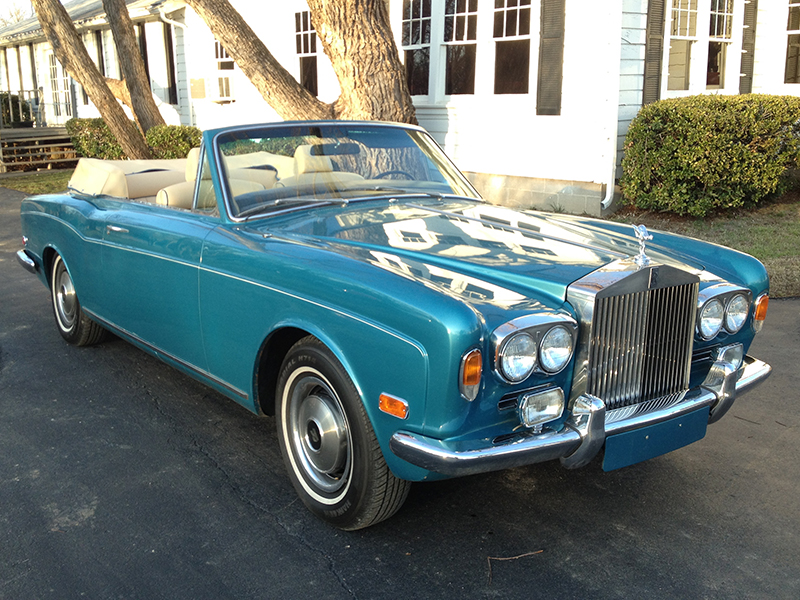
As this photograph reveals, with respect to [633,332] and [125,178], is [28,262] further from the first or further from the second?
[633,332]

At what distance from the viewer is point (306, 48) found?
14.5m

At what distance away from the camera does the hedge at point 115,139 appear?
1500cm

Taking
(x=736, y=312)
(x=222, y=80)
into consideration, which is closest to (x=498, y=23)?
(x=222, y=80)

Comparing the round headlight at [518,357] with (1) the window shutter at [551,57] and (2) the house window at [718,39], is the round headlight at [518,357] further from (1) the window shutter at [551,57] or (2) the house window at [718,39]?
(2) the house window at [718,39]

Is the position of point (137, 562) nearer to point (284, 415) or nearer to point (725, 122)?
point (284, 415)

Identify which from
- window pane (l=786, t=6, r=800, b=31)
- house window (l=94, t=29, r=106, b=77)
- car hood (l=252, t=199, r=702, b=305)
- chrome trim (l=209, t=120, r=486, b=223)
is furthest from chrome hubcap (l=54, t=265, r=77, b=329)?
house window (l=94, t=29, r=106, b=77)

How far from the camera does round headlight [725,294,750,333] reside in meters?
3.18

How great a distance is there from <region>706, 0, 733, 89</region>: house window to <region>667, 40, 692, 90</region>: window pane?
0.36 meters

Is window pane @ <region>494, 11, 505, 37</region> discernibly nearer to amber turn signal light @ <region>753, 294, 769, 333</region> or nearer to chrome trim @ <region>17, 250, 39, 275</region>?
chrome trim @ <region>17, 250, 39, 275</region>

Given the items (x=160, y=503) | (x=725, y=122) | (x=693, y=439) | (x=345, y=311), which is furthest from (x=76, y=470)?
(x=725, y=122)

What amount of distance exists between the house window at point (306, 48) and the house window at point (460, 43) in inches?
139

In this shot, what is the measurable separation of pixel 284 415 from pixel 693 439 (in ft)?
5.42

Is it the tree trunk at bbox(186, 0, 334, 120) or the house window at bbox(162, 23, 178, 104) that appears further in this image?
the house window at bbox(162, 23, 178, 104)

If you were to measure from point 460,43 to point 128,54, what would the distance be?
6364 mm
